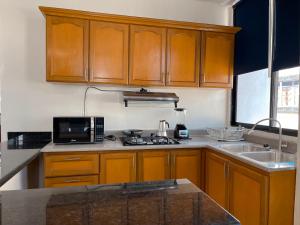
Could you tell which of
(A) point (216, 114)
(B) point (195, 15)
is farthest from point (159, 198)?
Answer: (B) point (195, 15)

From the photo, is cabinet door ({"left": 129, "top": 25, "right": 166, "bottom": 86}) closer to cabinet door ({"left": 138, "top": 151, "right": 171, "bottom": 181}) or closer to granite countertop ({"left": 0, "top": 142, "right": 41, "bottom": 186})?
cabinet door ({"left": 138, "top": 151, "right": 171, "bottom": 181})

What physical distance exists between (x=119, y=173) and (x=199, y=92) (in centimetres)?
149

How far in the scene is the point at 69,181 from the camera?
6.82 ft

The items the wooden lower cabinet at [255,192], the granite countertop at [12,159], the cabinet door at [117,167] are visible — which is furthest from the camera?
the cabinet door at [117,167]

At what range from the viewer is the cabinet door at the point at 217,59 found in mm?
2619

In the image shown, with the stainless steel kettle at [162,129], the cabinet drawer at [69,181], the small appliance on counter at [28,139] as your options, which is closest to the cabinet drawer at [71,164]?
the cabinet drawer at [69,181]

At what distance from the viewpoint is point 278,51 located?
2.12m

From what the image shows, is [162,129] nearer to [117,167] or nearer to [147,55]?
[117,167]

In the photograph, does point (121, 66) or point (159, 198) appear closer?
point (159, 198)

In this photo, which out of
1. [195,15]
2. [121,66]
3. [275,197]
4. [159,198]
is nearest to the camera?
[159,198]

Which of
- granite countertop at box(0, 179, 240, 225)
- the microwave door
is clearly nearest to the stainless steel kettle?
the microwave door

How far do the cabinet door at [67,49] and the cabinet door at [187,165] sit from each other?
1.26 metres

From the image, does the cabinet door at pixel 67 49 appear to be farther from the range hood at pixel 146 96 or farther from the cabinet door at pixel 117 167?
the cabinet door at pixel 117 167

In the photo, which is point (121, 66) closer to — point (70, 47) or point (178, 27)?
point (70, 47)
